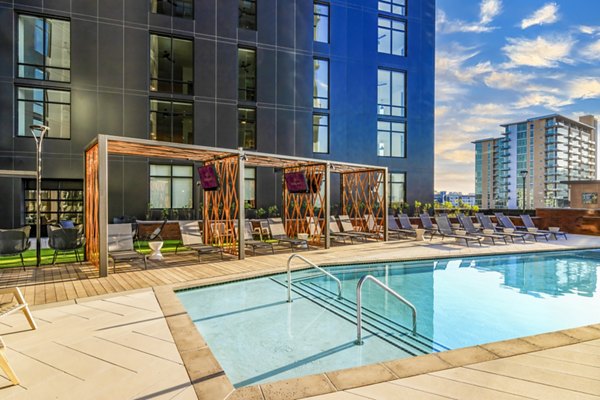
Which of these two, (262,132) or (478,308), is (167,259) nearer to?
(478,308)

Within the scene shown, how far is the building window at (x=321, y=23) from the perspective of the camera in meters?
19.0

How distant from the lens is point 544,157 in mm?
86625

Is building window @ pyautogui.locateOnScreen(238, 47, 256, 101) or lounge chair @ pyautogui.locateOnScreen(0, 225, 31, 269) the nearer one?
lounge chair @ pyautogui.locateOnScreen(0, 225, 31, 269)

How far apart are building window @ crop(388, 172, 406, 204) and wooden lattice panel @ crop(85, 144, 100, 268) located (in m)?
15.8

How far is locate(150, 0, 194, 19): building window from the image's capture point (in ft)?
52.7

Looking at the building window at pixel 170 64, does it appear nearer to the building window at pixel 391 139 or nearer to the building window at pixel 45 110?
the building window at pixel 45 110

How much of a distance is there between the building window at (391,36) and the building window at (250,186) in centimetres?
1104

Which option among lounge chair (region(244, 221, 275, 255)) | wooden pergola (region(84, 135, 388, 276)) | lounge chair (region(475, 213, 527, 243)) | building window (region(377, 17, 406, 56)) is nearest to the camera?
wooden pergola (region(84, 135, 388, 276))

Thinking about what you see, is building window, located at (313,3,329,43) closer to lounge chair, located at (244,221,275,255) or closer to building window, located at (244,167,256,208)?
building window, located at (244,167,256,208)

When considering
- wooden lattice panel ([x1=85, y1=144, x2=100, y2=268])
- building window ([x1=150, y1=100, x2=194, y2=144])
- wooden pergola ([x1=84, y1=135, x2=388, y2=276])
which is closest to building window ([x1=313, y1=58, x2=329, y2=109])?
wooden pergola ([x1=84, y1=135, x2=388, y2=276])

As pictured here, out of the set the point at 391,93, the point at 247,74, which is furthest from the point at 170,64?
the point at 391,93

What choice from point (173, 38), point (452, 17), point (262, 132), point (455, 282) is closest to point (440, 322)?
point (455, 282)

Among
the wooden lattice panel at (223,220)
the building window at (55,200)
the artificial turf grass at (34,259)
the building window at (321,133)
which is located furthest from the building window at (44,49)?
the building window at (321,133)

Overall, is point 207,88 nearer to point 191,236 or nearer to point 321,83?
point 321,83
